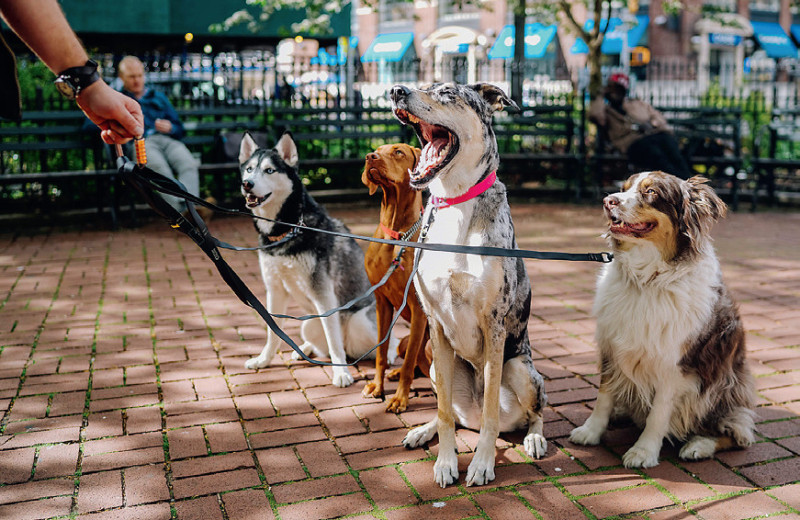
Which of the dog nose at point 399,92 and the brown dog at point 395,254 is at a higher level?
the dog nose at point 399,92

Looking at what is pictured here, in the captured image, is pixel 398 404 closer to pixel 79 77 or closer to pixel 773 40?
pixel 79 77

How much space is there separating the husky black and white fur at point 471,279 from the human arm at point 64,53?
1.02m

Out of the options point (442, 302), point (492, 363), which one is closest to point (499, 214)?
point (442, 302)

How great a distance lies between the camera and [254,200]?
4.26 m

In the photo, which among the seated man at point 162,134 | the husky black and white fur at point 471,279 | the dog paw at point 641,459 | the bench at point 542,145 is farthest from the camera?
the bench at point 542,145

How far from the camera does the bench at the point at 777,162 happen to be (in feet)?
35.1

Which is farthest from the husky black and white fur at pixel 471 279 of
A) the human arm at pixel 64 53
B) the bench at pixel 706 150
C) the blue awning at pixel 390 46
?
the blue awning at pixel 390 46

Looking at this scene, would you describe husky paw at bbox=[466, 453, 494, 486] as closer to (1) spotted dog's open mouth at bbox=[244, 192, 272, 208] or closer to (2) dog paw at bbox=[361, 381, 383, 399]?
(2) dog paw at bbox=[361, 381, 383, 399]

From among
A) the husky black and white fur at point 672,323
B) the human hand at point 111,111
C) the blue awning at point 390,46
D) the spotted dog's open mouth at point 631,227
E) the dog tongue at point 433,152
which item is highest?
the blue awning at point 390,46

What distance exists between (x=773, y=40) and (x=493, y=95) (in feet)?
124

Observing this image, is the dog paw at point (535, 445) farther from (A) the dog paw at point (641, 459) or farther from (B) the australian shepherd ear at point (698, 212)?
(B) the australian shepherd ear at point (698, 212)

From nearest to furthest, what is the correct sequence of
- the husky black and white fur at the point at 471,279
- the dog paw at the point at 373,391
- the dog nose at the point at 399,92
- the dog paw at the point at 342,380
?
the dog nose at the point at 399,92 → the husky black and white fur at the point at 471,279 → the dog paw at the point at 373,391 → the dog paw at the point at 342,380

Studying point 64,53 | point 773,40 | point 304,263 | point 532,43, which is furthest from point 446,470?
point 773,40

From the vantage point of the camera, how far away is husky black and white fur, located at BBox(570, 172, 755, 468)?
9.94ft
